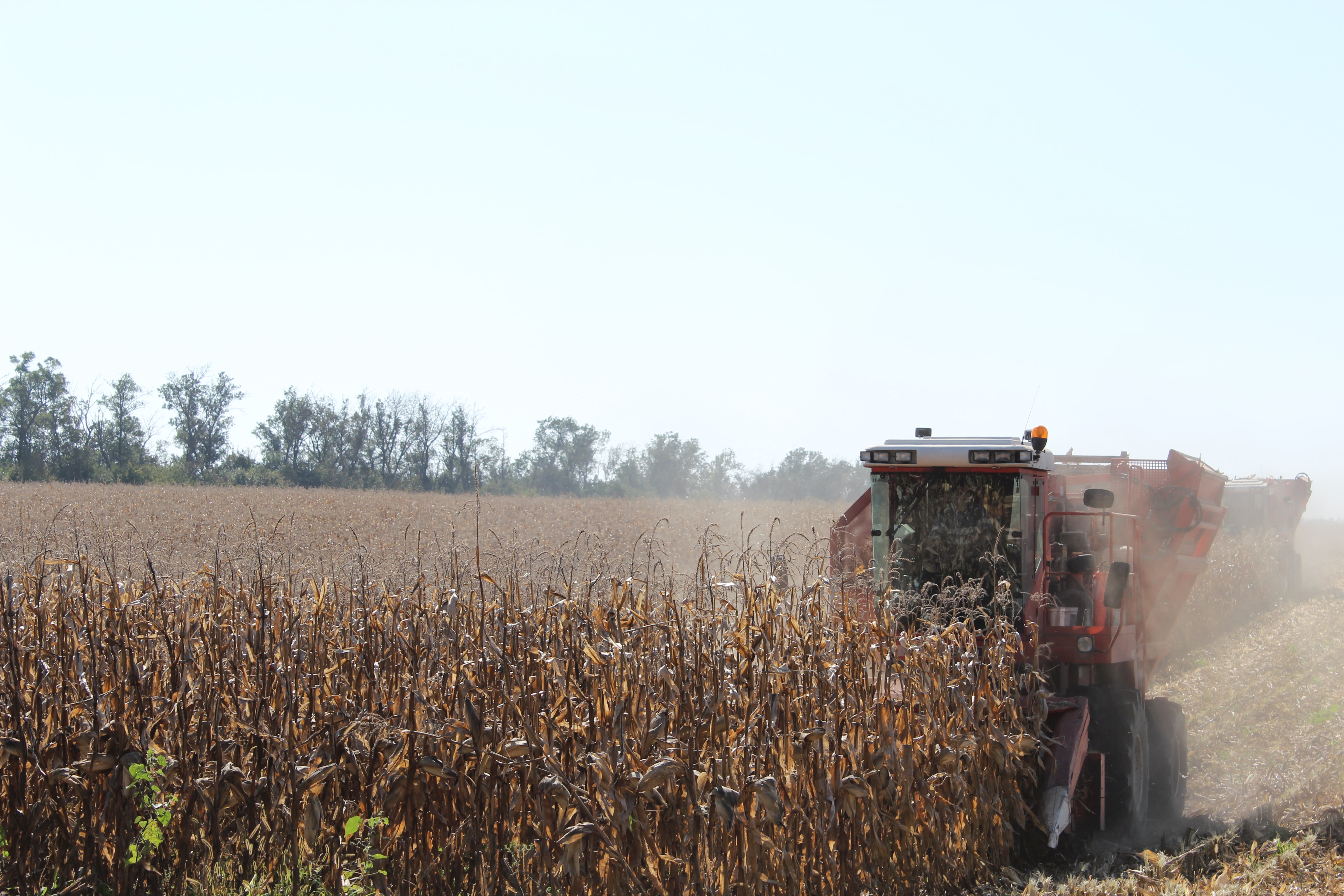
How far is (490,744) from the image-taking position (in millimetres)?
4070

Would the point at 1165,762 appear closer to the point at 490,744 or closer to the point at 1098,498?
the point at 1098,498

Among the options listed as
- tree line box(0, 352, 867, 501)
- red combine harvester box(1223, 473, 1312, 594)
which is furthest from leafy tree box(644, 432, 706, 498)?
red combine harvester box(1223, 473, 1312, 594)

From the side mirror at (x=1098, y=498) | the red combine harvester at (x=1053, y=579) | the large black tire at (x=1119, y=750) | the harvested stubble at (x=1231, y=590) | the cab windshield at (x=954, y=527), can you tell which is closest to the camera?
the red combine harvester at (x=1053, y=579)

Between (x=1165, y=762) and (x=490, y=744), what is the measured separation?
17.7 ft

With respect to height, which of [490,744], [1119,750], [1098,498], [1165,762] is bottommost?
[1165,762]

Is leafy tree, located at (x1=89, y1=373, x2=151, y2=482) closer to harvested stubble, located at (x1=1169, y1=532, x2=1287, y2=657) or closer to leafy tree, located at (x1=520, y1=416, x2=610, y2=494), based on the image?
leafy tree, located at (x1=520, y1=416, x2=610, y2=494)

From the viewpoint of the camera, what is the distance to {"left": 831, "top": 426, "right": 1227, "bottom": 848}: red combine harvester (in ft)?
19.5

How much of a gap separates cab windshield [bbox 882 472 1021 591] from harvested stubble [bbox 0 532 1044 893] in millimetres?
1497

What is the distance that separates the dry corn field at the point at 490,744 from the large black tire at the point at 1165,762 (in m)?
2.59

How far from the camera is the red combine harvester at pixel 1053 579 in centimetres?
594

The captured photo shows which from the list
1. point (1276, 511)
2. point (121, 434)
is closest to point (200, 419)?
point (121, 434)

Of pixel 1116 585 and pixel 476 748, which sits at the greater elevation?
pixel 1116 585

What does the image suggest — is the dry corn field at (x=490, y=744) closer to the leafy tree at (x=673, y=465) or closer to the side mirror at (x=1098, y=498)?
the side mirror at (x=1098, y=498)

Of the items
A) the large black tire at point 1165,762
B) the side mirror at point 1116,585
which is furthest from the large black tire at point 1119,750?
the large black tire at point 1165,762
